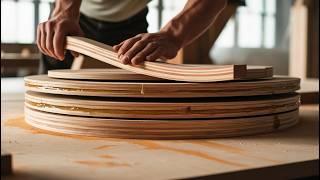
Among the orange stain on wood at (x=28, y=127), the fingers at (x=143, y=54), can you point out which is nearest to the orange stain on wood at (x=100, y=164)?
the orange stain on wood at (x=28, y=127)

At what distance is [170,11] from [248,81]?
7485mm

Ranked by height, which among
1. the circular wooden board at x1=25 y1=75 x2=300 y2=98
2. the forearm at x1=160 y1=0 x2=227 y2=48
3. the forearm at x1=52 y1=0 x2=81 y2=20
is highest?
the forearm at x1=52 y1=0 x2=81 y2=20

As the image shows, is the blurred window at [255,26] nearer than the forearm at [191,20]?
No

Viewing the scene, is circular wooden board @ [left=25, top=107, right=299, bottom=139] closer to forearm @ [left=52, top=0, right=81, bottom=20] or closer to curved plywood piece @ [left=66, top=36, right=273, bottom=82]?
curved plywood piece @ [left=66, top=36, right=273, bottom=82]

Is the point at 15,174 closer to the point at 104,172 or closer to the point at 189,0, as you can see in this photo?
the point at 104,172

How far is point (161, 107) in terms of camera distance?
875mm

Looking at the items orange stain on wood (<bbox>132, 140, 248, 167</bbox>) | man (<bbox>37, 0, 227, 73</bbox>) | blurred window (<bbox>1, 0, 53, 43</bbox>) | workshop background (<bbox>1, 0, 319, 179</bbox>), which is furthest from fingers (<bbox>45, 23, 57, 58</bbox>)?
blurred window (<bbox>1, 0, 53, 43</bbox>)

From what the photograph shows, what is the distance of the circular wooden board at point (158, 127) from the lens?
0.88 m

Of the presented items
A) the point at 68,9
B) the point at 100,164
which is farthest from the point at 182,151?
the point at 68,9

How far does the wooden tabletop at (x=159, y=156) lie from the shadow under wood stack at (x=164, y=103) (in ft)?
0.10

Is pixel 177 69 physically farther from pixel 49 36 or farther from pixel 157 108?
pixel 49 36

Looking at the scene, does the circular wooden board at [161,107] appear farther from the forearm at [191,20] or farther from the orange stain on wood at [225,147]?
the forearm at [191,20]

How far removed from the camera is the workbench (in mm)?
604

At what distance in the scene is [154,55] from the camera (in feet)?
3.18
